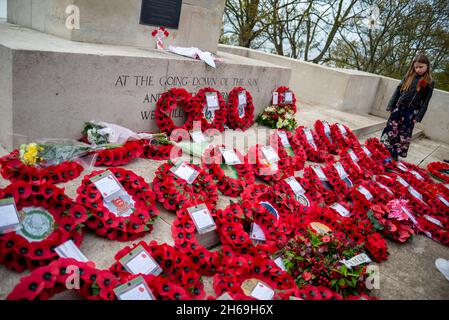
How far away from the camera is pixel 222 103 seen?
4.54m

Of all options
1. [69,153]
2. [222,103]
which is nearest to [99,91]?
[69,153]

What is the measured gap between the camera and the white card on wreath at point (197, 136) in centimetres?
404

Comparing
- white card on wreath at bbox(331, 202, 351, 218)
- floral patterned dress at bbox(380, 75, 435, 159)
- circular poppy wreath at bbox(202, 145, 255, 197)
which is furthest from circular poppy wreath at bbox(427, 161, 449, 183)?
circular poppy wreath at bbox(202, 145, 255, 197)

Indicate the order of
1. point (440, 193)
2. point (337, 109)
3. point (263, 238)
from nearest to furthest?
point (263, 238) < point (440, 193) < point (337, 109)

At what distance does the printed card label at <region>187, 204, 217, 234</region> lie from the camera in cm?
245

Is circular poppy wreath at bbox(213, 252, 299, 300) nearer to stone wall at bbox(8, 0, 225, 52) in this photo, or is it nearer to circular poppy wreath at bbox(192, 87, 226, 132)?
circular poppy wreath at bbox(192, 87, 226, 132)

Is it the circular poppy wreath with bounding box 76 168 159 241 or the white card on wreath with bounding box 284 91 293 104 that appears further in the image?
the white card on wreath with bounding box 284 91 293 104

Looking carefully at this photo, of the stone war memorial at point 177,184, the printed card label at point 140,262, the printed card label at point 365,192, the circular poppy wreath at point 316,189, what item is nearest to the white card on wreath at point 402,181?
the stone war memorial at point 177,184

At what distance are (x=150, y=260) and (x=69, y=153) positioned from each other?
1403 millimetres

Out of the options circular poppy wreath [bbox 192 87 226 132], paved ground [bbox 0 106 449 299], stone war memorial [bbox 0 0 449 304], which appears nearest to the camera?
stone war memorial [bbox 0 0 449 304]

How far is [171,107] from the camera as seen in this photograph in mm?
3977

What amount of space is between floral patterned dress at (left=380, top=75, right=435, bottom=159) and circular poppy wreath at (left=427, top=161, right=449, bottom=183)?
545mm

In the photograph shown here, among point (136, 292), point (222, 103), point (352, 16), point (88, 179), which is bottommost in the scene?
point (136, 292)
